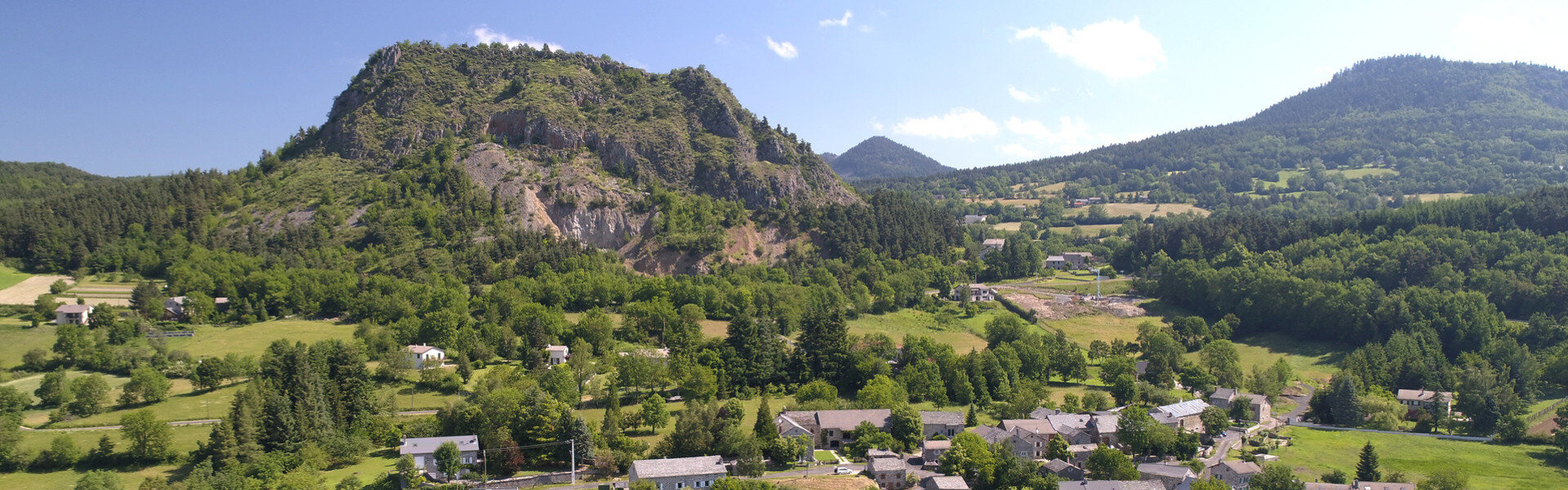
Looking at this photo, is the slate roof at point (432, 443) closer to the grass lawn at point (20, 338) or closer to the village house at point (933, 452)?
the village house at point (933, 452)

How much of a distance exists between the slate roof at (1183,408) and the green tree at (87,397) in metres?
56.5

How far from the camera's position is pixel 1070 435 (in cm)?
4684

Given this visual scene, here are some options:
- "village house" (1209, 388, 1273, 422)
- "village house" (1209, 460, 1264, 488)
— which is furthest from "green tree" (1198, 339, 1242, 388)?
"village house" (1209, 460, 1264, 488)

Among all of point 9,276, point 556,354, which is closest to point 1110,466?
point 556,354

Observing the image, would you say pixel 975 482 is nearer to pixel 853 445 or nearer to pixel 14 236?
pixel 853 445

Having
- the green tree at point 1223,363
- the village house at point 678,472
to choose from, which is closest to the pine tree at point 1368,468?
the green tree at point 1223,363

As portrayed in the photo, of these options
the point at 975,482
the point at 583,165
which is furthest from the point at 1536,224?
the point at 583,165

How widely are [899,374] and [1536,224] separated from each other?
67.4 m

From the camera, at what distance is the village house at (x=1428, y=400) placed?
53681 millimetres

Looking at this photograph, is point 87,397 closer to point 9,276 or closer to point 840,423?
point 9,276

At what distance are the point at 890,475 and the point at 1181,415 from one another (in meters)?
18.9

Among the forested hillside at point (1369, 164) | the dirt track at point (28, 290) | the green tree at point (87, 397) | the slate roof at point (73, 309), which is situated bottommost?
the green tree at point (87, 397)

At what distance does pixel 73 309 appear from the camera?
63312 millimetres

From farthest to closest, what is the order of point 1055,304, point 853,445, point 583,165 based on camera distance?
point 583,165 < point 1055,304 < point 853,445
